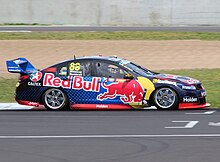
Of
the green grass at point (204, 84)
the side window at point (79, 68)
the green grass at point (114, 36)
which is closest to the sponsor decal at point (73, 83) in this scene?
the side window at point (79, 68)

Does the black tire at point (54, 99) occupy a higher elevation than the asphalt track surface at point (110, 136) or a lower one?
higher

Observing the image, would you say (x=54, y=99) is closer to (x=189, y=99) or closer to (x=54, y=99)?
(x=54, y=99)

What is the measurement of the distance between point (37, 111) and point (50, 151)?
22.1 feet

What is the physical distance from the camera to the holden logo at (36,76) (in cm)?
1827

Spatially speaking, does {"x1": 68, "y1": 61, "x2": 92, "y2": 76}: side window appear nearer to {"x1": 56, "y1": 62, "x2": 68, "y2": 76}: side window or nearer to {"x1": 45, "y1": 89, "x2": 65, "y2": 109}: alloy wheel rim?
{"x1": 56, "y1": 62, "x2": 68, "y2": 76}: side window

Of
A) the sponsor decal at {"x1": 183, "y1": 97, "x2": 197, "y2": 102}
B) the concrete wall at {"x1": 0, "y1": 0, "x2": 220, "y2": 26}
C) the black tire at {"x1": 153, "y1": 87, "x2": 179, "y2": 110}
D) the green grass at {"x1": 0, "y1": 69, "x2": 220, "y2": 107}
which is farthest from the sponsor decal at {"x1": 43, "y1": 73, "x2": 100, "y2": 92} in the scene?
the concrete wall at {"x1": 0, "y1": 0, "x2": 220, "y2": 26}

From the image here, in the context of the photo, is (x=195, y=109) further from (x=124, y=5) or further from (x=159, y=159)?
(x=124, y=5)

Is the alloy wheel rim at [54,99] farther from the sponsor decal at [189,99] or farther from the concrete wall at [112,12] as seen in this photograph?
the concrete wall at [112,12]

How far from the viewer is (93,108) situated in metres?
18.0

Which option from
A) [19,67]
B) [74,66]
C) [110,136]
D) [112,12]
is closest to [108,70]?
[74,66]

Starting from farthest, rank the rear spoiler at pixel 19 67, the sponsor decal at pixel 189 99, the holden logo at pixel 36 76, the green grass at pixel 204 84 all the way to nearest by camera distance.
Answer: the green grass at pixel 204 84
the rear spoiler at pixel 19 67
the holden logo at pixel 36 76
the sponsor decal at pixel 189 99

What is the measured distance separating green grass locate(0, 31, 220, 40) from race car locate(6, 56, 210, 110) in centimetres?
1669

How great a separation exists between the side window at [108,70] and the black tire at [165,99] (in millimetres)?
1014

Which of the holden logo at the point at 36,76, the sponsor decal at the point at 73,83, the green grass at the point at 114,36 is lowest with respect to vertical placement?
the sponsor decal at the point at 73,83
